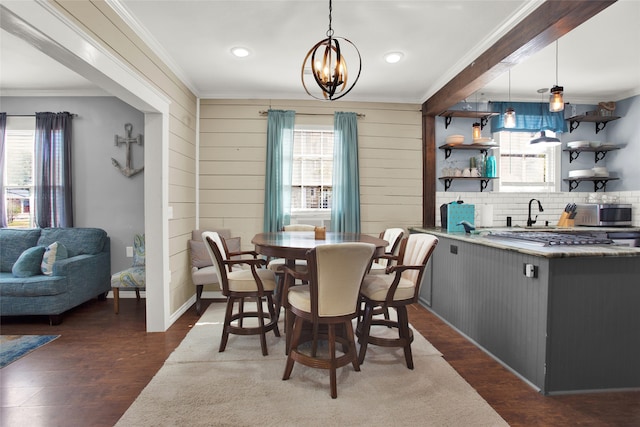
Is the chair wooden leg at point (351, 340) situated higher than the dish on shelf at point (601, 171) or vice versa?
the dish on shelf at point (601, 171)

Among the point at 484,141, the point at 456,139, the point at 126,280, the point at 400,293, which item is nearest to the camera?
the point at 400,293

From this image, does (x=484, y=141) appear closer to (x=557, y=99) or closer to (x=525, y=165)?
(x=525, y=165)

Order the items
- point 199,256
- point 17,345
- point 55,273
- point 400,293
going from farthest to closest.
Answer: point 199,256
point 55,273
point 17,345
point 400,293

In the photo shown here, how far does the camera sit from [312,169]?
4.54m

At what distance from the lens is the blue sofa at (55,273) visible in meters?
3.30

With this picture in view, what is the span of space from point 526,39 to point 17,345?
491 centimetres

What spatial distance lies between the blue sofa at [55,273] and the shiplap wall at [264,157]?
1.36 metres

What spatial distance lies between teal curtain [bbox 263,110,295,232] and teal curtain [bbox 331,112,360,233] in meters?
0.62

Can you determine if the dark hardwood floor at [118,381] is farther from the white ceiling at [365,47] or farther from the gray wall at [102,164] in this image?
the white ceiling at [365,47]

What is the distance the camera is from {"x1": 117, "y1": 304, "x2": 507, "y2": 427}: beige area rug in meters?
1.86

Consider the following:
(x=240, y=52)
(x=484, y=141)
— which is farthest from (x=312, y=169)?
(x=484, y=141)

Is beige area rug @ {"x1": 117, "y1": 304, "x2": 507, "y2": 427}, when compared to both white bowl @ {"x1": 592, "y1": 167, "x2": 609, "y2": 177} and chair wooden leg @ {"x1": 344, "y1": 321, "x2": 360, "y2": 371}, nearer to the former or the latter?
chair wooden leg @ {"x1": 344, "y1": 321, "x2": 360, "y2": 371}

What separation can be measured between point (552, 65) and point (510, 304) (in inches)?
109

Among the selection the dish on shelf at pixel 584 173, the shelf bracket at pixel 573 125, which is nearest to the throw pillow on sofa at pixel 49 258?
the dish on shelf at pixel 584 173
